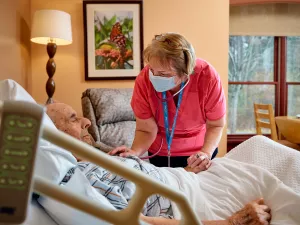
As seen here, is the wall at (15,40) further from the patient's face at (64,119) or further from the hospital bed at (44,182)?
the hospital bed at (44,182)

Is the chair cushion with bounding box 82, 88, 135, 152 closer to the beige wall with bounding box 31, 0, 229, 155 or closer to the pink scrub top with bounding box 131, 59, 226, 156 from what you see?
the beige wall with bounding box 31, 0, 229, 155

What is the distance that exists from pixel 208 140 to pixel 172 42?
542 millimetres

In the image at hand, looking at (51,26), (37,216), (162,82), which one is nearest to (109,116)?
(51,26)

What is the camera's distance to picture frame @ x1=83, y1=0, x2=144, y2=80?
379 cm

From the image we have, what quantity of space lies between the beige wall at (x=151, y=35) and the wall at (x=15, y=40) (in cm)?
17

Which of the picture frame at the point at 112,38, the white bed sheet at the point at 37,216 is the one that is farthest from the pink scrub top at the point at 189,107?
the picture frame at the point at 112,38

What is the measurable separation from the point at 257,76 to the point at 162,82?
3222mm

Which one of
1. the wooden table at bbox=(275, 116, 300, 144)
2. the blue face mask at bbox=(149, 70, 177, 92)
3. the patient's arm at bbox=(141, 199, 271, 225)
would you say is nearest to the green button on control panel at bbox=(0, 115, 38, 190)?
the patient's arm at bbox=(141, 199, 271, 225)

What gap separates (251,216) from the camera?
1.09 meters

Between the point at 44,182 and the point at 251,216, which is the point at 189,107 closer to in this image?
the point at 251,216

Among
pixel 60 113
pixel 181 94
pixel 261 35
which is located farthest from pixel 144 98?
pixel 261 35

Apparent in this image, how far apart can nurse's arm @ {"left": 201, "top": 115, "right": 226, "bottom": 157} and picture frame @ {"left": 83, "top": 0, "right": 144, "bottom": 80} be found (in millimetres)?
2154

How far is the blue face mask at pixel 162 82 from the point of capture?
1.71m

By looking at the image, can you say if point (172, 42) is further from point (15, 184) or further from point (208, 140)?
point (15, 184)
